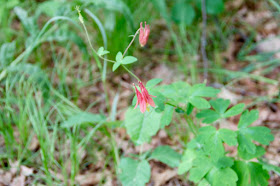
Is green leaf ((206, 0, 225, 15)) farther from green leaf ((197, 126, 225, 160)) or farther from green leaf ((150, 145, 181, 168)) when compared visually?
green leaf ((197, 126, 225, 160))

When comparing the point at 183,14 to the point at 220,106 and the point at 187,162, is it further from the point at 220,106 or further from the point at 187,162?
the point at 187,162

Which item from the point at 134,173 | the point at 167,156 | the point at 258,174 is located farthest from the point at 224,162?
the point at 134,173

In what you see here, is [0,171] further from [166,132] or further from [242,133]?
[242,133]

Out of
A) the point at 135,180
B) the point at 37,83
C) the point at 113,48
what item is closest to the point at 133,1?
the point at 113,48

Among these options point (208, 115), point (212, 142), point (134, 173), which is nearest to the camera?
point (212, 142)

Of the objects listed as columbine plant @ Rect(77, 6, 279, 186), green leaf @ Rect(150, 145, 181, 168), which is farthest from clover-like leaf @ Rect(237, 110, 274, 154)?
green leaf @ Rect(150, 145, 181, 168)
